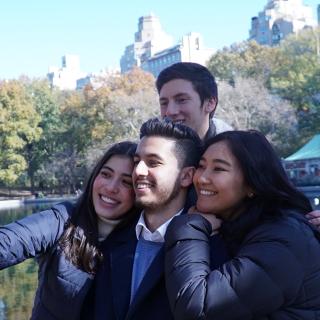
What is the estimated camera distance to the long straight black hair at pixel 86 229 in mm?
1837

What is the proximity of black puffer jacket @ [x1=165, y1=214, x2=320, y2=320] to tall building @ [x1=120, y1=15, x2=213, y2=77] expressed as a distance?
2937 inches

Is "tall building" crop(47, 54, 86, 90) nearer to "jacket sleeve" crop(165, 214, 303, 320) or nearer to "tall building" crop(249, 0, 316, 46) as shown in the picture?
"tall building" crop(249, 0, 316, 46)

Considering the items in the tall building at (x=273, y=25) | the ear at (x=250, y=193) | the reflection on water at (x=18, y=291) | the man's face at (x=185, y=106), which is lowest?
the reflection on water at (x=18, y=291)

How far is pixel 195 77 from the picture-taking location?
2912mm

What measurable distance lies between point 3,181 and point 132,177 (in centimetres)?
3126

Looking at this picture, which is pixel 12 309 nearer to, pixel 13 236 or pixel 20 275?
pixel 20 275

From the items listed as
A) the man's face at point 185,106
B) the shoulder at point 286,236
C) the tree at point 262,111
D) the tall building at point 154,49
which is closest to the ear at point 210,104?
the man's face at point 185,106

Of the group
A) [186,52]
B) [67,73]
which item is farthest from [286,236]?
[67,73]

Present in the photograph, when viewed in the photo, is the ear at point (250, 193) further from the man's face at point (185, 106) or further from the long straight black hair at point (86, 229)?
the man's face at point (185, 106)

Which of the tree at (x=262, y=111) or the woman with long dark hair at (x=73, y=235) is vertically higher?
the tree at (x=262, y=111)

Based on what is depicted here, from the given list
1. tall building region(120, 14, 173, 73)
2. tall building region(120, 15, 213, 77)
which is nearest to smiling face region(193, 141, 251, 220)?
tall building region(120, 15, 213, 77)

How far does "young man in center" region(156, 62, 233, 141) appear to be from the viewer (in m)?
2.84

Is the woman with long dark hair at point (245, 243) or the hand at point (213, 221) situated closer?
the woman with long dark hair at point (245, 243)

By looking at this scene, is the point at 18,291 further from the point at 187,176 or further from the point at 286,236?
the point at 286,236
